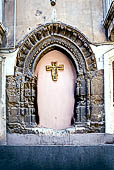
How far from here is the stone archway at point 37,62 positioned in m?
6.28

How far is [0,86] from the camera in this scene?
6.38m

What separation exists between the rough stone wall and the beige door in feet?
2.59

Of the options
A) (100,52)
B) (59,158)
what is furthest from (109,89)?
(59,158)

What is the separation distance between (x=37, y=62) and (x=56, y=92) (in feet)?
2.67

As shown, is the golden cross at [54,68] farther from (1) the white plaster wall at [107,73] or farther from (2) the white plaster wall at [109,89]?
(2) the white plaster wall at [109,89]

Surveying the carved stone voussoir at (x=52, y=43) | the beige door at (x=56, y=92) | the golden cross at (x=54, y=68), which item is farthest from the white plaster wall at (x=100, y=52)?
the golden cross at (x=54, y=68)

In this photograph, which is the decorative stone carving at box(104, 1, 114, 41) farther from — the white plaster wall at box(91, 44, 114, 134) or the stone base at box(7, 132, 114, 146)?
the stone base at box(7, 132, 114, 146)

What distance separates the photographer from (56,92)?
648 cm

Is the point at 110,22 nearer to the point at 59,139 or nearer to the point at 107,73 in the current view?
the point at 107,73

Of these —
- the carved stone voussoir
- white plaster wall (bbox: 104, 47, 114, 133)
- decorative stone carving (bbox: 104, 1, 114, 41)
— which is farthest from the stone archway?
decorative stone carving (bbox: 104, 1, 114, 41)

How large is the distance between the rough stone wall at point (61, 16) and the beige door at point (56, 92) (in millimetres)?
789

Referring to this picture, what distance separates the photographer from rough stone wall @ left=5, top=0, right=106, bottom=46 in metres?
6.43

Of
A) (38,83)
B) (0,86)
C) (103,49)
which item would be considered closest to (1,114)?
(0,86)

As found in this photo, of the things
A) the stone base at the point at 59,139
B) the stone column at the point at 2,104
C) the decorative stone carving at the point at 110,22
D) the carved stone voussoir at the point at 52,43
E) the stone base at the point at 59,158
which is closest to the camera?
the stone base at the point at 59,158
